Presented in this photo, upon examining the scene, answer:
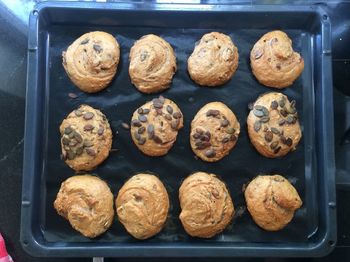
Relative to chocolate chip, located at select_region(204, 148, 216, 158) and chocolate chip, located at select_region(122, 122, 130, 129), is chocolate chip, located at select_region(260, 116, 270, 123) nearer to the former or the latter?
chocolate chip, located at select_region(204, 148, 216, 158)

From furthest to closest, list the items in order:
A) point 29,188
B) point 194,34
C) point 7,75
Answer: point 7,75, point 194,34, point 29,188

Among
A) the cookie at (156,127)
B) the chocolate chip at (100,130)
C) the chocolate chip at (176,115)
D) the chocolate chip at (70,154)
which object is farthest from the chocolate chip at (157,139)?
the chocolate chip at (70,154)

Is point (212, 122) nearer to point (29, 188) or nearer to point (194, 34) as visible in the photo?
point (194, 34)

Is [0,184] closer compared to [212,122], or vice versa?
[212,122]

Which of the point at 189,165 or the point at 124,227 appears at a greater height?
the point at 189,165

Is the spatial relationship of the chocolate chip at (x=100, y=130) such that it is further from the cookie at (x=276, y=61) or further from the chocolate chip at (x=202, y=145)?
the cookie at (x=276, y=61)

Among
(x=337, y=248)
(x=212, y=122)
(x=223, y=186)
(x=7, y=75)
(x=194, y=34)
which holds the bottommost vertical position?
(x=337, y=248)

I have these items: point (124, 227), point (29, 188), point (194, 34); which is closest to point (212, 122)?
point (194, 34)

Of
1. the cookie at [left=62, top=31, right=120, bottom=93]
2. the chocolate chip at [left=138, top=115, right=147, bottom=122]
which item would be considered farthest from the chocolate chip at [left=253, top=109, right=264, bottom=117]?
the cookie at [left=62, top=31, right=120, bottom=93]
